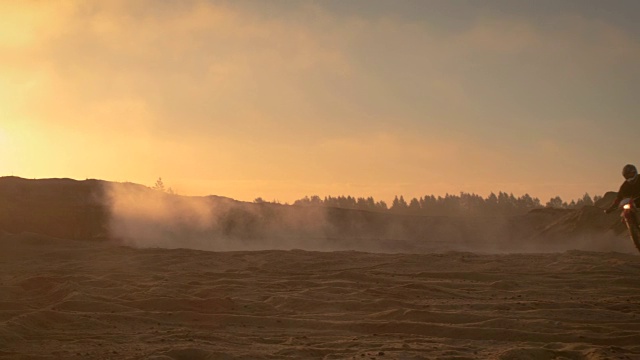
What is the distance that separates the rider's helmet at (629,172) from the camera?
10.1 m

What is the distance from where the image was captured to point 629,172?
10133 mm

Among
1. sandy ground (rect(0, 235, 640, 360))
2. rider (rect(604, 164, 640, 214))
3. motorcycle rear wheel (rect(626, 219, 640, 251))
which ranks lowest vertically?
sandy ground (rect(0, 235, 640, 360))

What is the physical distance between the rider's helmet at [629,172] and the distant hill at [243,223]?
13418 mm

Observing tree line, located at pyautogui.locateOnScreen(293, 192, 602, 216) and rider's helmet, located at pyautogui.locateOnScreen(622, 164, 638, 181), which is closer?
rider's helmet, located at pyautogui.locateOnScreen(622, 164, 638, 181)

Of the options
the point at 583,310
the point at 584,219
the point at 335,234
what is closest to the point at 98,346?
the point at 583,310

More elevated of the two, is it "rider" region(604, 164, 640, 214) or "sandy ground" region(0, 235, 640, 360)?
"rider" region(604, 164, 640, 214)

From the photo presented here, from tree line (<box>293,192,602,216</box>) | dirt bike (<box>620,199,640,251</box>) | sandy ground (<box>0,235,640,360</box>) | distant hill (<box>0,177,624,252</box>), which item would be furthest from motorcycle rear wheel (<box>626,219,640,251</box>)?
tree line (<box>293,192,602,216</box>)

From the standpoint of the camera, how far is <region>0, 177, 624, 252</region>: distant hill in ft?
83.1

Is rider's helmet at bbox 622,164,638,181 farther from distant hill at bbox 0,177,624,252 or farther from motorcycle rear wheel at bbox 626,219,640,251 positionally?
distant hill at bbox 0,177,624,252

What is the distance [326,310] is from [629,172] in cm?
619

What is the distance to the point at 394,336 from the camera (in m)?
5.89

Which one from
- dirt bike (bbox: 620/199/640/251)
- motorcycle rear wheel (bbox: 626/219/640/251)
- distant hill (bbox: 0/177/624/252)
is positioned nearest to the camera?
dirt bike (bbox: 620/199/640/251)

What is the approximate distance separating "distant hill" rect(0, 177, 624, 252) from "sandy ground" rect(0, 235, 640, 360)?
494 inches

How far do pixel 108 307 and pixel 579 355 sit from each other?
5.49 m
